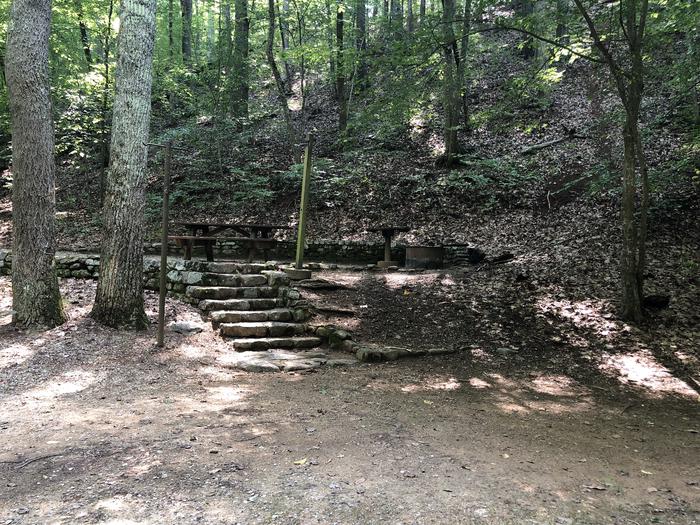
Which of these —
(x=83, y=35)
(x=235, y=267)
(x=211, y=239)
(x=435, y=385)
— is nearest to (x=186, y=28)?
(x=83, y=35)

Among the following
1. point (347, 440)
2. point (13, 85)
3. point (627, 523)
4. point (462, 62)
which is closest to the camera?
point (627, 523)

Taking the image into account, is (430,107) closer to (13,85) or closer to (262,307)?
(262,307)

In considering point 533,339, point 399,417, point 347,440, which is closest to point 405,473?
point 347,440

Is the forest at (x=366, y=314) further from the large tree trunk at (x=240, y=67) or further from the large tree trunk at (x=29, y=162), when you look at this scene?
the large tree trunk at (x=240, y=67)

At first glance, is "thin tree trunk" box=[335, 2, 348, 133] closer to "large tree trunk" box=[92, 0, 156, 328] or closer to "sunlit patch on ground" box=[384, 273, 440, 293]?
"sunlit patch on ground" box=[384, 273, 440, 293]

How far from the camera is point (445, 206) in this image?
13.0m

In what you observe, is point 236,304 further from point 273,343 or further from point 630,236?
point 630,236

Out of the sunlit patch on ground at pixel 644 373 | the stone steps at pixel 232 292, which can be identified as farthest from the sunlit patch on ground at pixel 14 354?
the sunlit patch on ground at pixel 644 373

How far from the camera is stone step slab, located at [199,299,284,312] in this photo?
7.14 m

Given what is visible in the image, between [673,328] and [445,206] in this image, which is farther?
[445,206]

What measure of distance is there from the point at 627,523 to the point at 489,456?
3.34ft

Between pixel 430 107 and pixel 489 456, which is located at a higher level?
pixel 430 107

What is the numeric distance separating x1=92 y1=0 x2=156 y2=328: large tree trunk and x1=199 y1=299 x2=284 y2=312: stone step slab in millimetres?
1012

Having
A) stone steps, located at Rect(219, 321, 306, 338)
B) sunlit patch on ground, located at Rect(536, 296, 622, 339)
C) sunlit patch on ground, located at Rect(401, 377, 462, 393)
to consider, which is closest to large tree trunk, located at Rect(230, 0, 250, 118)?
stone steps, located at Rect(219, 321, 306, 338)
